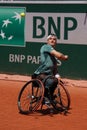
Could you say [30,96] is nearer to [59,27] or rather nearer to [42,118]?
[42,118]

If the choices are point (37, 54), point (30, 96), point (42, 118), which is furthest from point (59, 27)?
point (42, 118)

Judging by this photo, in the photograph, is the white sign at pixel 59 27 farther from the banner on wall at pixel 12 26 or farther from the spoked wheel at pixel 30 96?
the spoked wheel at pixel 30 96

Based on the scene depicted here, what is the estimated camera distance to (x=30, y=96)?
32.1ft

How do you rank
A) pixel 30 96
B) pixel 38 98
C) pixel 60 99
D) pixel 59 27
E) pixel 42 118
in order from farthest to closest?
pixel 59 27 → pixel 30 96 → pixel 60 99 → pixel 38 98 → pixel 42 118

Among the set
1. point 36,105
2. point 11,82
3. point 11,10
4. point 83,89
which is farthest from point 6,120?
point 11,10

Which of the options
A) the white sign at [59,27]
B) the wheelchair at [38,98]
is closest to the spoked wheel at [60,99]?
the wheelchair at [38,98]

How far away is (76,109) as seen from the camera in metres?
10.2

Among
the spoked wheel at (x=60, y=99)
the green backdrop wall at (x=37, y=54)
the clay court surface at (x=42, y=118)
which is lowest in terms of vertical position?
the clay court surface at (x=42, y=118)

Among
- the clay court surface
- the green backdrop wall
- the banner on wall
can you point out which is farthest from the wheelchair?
the banner on wall

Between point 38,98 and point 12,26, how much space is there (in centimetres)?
707

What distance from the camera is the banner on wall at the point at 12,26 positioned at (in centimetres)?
1593

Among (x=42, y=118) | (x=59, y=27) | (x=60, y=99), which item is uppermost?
(x=59, y=27)

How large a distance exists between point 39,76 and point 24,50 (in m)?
6.28

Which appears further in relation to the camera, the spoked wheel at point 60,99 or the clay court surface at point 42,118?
the spoked wheel at point 60,99
